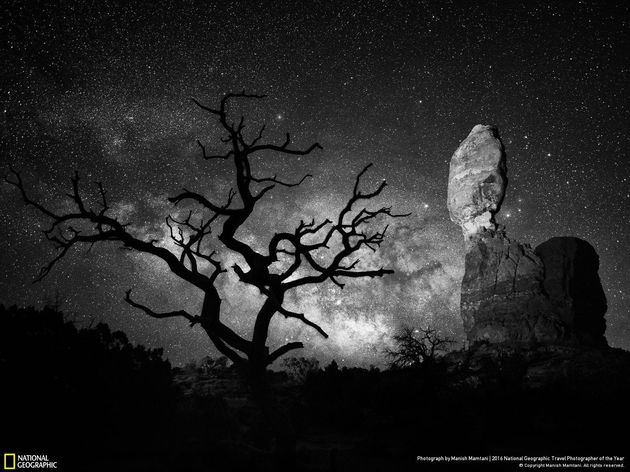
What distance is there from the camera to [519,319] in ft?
125

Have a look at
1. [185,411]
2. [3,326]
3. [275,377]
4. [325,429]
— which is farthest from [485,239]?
[3,326]

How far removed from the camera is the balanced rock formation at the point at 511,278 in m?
36.9

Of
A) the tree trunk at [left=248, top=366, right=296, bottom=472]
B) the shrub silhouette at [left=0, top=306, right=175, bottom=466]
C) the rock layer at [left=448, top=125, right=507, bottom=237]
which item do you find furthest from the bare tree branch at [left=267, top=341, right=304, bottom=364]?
the rock layer at [left=448, top=125, right=507, bottom=237]

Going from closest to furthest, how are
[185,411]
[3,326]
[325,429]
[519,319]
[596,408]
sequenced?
[3,326]
[185,411]
[596,408]
[325,429]
[519,319]

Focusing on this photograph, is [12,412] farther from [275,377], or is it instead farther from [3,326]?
[275,377]

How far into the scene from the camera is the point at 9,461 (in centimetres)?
578

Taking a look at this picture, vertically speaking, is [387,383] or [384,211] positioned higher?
[384,211]

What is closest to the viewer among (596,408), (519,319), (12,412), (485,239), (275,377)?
(12,412)

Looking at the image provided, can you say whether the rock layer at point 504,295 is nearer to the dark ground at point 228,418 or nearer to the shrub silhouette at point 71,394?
the dark ground at point 228,418

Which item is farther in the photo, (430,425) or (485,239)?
(485,239)

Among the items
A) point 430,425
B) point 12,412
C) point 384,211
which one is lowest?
point 430,425

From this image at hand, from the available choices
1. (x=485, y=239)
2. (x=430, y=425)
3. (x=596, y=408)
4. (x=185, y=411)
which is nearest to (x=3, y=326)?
(x=185, y=411)

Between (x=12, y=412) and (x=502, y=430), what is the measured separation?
11904 millimetres

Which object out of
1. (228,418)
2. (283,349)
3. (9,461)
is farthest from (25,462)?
(228,418)
